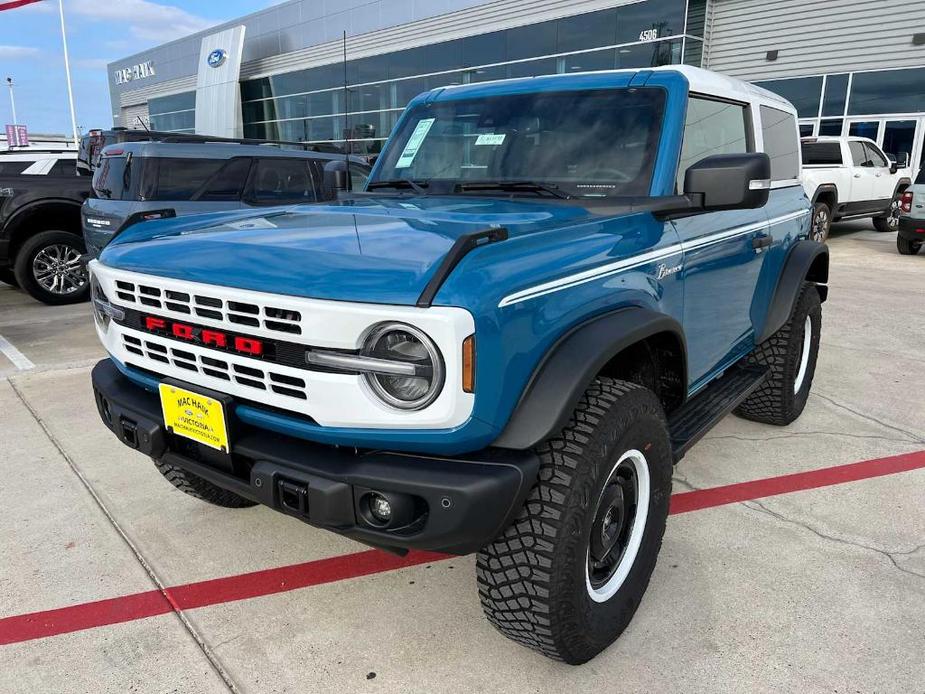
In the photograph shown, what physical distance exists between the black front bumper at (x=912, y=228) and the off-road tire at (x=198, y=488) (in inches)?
435

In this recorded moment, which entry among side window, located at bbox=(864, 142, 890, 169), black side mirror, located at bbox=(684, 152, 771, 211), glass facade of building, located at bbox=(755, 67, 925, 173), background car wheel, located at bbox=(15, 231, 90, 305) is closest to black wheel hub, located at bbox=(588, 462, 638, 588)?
black side mirror, located at bbox=(684, 152, 771, 211)

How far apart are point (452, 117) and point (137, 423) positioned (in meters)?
1.99

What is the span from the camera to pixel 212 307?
2033mm

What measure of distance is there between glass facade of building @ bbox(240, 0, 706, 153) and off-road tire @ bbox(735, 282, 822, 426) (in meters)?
7.80

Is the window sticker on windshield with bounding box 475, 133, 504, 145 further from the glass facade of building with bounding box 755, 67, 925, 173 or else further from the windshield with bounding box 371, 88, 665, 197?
the glass facade of building with bounding box 755, 67, 925, 173

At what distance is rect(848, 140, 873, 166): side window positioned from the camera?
12.2 metres

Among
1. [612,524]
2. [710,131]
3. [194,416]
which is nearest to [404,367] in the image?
[194,416]

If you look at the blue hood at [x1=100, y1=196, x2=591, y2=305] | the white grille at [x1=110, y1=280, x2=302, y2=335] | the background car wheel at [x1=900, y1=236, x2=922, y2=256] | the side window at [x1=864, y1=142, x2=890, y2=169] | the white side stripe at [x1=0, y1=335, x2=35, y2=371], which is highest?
the side window at [x1=864, y1=142, x2=890, y2=169]

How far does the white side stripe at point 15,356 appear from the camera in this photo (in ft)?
18.5

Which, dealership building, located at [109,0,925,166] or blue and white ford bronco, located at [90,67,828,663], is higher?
dealership building, located at [109,0,925,166]

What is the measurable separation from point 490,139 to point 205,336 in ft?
5.33

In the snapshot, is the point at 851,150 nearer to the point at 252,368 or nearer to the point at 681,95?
the point at 681,95

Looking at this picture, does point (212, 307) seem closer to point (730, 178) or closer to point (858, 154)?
point (730, 178)

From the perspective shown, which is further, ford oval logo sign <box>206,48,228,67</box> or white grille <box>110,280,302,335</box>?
ford oval logo sign <box>206,48,228,67</box>
